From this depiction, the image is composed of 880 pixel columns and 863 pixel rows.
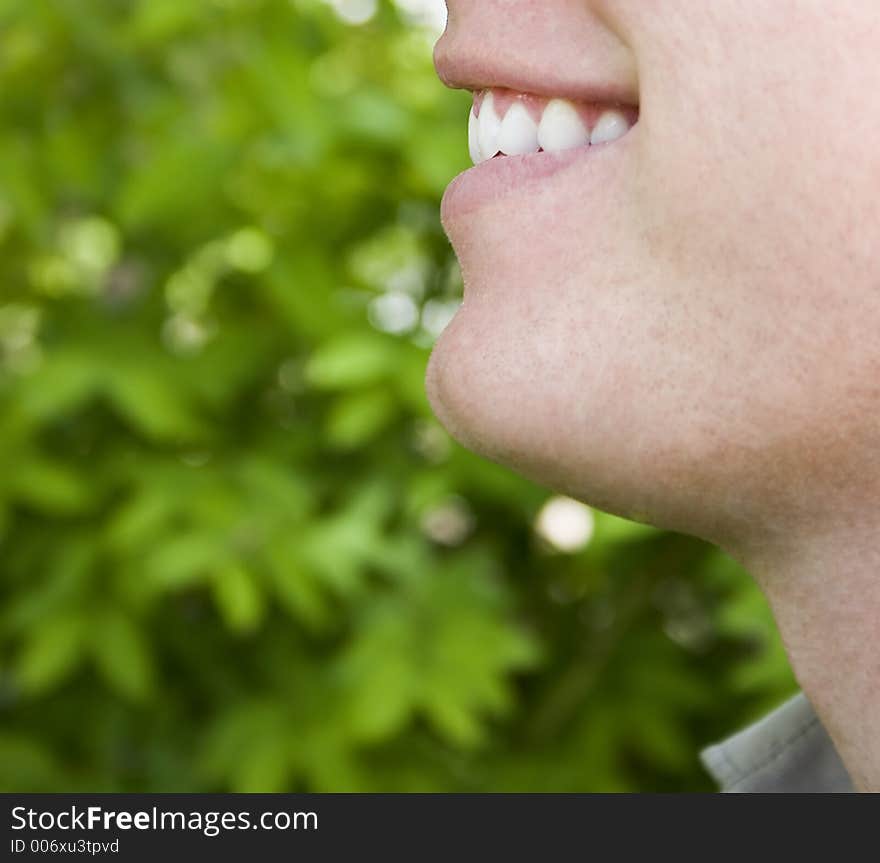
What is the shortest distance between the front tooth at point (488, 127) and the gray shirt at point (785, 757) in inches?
18.1

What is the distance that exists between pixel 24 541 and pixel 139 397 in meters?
0.30

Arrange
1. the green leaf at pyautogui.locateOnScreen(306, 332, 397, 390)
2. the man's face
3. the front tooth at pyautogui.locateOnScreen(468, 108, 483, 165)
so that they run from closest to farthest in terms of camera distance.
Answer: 1. the man's face
2. the front tooth at pyautogui.locateOnScreen(468, 108, 483, 165)
3. the green leaf at pyautogui.locateOnScreen(306, 332, 397, 390)

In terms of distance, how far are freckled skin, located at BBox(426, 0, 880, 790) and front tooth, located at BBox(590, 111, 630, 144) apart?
32 millimetres

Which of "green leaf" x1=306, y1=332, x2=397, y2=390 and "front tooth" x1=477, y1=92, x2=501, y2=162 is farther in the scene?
"green leaf" x1=306, y1=332, x2=397, y2=390

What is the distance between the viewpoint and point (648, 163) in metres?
0.70

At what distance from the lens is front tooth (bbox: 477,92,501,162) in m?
0.86

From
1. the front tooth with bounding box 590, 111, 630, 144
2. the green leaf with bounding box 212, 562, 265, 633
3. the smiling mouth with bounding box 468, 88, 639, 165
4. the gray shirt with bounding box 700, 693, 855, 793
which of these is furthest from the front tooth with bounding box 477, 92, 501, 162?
the green leaf with bounding box 212, 562, 265, 633

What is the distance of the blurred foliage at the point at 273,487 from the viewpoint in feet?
5.54

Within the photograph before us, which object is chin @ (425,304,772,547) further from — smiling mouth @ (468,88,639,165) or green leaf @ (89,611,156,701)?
green leaf @ (89,611,156,701)

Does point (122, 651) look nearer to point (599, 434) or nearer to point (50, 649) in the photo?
point (50, 649)

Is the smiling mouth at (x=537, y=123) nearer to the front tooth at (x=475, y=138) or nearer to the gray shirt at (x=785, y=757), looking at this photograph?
the front tooth at (x=475, y=138)

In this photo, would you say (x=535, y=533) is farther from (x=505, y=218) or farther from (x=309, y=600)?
(x=505, y=218)
